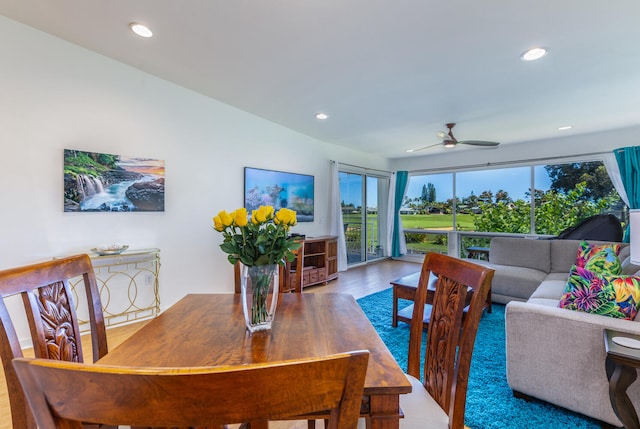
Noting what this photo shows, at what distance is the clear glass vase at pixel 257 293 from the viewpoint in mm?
1072

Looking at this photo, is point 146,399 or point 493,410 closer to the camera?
point 146,399

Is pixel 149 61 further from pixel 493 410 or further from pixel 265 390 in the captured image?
pixel 493 410

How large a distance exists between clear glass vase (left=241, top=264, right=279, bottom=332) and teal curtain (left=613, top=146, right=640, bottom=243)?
225 inches

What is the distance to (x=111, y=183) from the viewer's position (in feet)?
9.38

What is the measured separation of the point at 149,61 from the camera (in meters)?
2.77

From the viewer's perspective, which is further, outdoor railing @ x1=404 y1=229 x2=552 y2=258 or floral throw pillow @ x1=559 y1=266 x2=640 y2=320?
outdoor railing @ x1=404 y1=229 x2=552 y2=258

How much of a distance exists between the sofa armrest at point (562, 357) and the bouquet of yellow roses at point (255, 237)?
5.64 feet

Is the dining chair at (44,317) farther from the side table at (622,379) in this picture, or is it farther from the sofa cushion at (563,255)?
the sofa cushion at (563,255)

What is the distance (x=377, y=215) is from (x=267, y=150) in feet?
11.9

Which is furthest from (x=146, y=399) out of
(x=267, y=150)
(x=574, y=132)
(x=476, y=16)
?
(x=574, y=132)

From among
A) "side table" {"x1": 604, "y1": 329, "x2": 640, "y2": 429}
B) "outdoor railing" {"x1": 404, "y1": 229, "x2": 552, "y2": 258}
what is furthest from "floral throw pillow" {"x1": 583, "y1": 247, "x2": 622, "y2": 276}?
"outdoor railing" {"x1": 404, "y1": 229, "x2": 552, "y2": 258}

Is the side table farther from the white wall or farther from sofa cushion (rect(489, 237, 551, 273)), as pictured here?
the white wall

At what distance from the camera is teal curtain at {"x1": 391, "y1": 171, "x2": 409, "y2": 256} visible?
718 centimetres

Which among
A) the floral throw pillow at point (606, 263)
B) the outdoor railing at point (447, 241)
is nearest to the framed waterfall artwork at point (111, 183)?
the floral throw pillow at point (606, 263)
